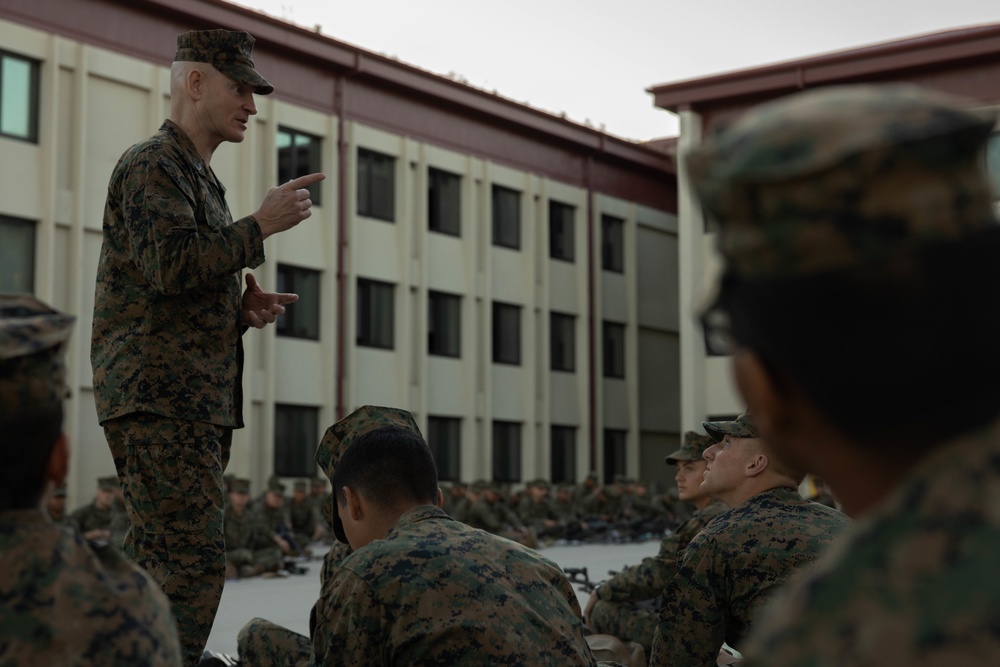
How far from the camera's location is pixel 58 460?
200 cm

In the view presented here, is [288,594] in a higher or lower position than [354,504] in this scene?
lower

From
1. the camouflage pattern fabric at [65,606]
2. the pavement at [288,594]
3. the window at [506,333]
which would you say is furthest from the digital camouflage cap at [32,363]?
the window at [506,333]

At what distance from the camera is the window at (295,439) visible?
79.2ft

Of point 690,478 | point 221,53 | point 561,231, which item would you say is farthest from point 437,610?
point 561,231

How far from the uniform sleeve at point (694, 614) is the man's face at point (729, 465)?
1.80 ft

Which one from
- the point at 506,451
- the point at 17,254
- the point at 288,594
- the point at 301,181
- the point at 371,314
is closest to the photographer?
the point at 301,181

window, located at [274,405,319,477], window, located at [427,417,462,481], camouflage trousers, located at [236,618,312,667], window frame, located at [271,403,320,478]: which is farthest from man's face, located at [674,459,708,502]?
window, located at [427,417,462,481]

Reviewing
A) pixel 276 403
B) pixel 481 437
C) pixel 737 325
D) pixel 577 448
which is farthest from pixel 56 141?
pixel 737 325

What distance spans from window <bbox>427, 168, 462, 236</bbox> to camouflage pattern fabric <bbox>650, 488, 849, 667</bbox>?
2373 cm

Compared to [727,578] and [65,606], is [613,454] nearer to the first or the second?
[727,578]

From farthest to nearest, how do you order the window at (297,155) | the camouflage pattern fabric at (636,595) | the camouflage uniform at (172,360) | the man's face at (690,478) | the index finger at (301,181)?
the window at (297,155) → the camouflage pattern fabric at (636,595) → the man's face at (690,478) → the index finger at (301,181) → the camouflage uniform at (172,360)

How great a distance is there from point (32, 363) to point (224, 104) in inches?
88.0

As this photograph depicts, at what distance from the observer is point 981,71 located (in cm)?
2570

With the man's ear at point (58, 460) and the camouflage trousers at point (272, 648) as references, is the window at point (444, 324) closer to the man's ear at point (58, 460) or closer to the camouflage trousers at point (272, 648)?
the camouflage trousers at point (272, 648)
